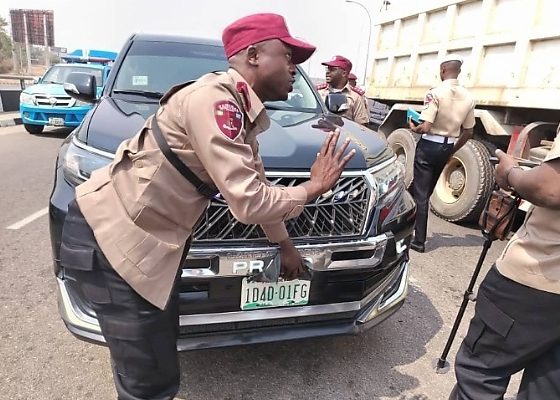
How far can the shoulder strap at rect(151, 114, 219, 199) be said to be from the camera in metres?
1.36

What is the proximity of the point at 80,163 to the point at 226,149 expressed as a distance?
1.13 m

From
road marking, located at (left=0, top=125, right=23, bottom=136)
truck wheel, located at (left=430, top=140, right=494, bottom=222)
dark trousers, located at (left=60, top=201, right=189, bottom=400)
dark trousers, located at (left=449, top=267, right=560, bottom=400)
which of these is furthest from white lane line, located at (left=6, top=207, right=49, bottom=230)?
road marking, located at (left=0, top=125, right=23, bottom=136)

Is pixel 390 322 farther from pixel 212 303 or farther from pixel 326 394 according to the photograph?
pixel 212 303

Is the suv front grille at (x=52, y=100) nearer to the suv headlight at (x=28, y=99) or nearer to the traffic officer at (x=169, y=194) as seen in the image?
the suv headlight at (x=28, y=99)

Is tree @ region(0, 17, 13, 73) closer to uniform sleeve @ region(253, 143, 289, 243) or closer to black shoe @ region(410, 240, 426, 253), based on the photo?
black shoe @ region(410, 240, 426, 253)

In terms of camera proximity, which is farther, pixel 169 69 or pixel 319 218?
pixel 169 69

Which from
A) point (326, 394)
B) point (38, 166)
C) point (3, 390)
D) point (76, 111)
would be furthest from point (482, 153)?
point (76, 111)

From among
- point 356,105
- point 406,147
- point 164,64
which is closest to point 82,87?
point 164,64

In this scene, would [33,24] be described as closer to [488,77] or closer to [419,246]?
[488,77]

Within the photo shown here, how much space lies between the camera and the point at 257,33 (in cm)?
142

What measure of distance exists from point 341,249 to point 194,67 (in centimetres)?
201

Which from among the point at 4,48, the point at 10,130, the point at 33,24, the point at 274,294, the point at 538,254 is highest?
the point at 33,24

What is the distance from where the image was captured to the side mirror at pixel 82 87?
359cm

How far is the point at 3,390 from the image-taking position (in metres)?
2.12
